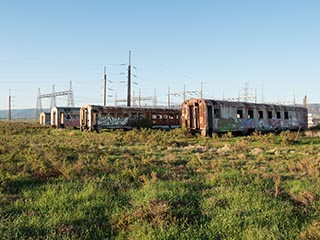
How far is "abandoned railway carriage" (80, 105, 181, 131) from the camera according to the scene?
29.8 meters

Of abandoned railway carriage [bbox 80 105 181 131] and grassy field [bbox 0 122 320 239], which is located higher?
abandoned railway carriage [bbox 80 105 181 131]

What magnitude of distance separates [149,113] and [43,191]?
25.8m

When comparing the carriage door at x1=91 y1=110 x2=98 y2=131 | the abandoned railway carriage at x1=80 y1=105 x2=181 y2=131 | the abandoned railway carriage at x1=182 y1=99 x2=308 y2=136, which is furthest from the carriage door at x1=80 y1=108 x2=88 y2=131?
the abandoned railway carriage at x1=182 y1=99 x2=308 y2=136

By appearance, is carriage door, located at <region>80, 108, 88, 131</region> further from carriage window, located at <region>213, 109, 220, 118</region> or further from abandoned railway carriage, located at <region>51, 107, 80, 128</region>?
carriage window, located at <region>213, 109, 220, 118</region>

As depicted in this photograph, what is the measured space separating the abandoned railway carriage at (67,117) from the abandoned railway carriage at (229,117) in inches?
679

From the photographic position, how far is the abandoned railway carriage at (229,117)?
76.7 feet

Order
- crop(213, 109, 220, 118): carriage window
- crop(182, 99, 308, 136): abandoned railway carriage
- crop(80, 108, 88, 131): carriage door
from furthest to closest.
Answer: crop(80, 108, 88, 131): carriage door
crop(213, 109, 220, 118): carriage window
crop(182, 99, 308, 136): abandoned railway carriage

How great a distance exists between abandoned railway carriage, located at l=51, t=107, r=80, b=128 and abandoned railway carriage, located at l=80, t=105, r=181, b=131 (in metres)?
6.61

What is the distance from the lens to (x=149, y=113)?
3244 cm

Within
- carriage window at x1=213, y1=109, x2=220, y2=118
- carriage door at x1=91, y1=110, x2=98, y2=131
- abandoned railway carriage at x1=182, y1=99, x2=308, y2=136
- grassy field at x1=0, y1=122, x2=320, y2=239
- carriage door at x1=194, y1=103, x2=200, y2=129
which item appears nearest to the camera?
grassy field at x1=0, y1=122, x2=320, y2=239

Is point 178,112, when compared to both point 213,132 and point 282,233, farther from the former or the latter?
point 282,233

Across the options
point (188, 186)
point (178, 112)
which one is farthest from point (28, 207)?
point (178, 112)

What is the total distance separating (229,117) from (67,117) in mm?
21440

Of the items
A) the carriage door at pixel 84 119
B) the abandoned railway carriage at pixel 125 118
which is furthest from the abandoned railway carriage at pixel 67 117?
the abandoned railway carriage at pixel 125 118
